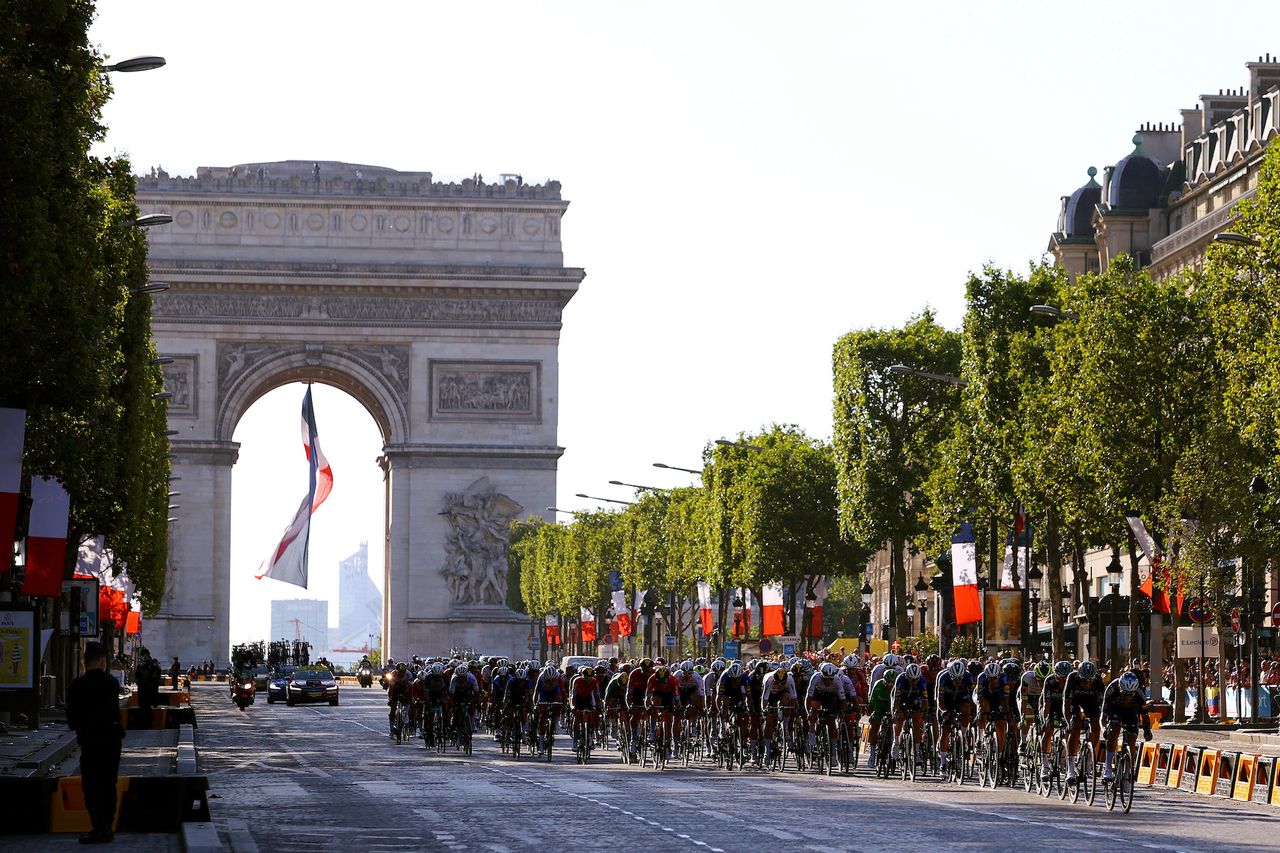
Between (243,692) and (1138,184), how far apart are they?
115ft

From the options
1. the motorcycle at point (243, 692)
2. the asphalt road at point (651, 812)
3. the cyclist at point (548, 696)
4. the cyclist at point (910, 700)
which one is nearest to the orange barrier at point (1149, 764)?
the asphalt road at point (651, 812)

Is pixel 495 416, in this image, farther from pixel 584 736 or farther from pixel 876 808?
pixel 876 808

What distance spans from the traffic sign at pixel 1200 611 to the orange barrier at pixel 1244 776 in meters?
13.7

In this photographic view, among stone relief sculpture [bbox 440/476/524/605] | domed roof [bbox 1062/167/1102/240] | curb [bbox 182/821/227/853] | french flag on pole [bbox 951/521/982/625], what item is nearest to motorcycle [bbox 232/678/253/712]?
french flag on pole [bbox 951/521/982/625]

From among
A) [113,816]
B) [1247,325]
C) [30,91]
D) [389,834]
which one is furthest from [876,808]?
[1247,325]

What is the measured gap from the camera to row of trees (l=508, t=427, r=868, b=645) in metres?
78.8

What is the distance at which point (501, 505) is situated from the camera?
4513 inches

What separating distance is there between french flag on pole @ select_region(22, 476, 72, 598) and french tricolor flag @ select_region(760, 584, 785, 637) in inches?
1552

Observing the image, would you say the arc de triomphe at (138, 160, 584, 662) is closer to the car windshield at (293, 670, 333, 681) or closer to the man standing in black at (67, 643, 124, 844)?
the car windshield at (293, 670, 333, 681)

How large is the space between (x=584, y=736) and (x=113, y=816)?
62.3 feet

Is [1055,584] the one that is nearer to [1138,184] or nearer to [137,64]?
[137,64]

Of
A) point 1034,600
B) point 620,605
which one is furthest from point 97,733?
point 620,605

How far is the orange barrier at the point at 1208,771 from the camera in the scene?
33094 mm

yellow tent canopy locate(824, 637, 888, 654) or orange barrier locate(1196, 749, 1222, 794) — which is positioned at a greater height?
yellow tent canopy locate(824, 637, 888, 654)
